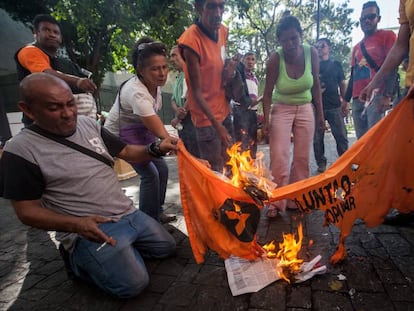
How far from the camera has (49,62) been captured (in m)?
3.06

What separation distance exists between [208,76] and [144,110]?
2.90 feet

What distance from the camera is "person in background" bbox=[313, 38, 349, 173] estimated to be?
17.1 ft

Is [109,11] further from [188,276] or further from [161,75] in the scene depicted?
[188,276]

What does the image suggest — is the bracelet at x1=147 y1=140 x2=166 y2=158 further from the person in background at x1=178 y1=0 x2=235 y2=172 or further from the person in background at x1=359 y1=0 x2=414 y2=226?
the person in background at x1=359 y1=0 x2=414 y2=226

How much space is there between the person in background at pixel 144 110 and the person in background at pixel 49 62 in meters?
0.35

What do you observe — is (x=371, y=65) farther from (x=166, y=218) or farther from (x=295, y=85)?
(x=166, y=218)

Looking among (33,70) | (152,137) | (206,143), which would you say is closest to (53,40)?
(33,70)

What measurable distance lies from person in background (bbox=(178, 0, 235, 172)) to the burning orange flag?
0.89 metres

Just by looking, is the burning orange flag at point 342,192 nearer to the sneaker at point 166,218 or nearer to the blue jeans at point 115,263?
the blue jeans at point 115,263

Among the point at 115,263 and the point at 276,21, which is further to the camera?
the point at 276,21

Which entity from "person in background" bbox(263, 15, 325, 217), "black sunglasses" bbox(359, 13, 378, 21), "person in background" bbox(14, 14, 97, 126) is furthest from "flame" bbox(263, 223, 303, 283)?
"black sunglasses" bbox(359, 13, 378, 21)

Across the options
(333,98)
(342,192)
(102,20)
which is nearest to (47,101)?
(342,192)

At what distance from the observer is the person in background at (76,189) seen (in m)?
2.00

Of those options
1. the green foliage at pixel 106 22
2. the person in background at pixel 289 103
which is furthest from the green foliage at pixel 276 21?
the person in background at pixel 289 103
